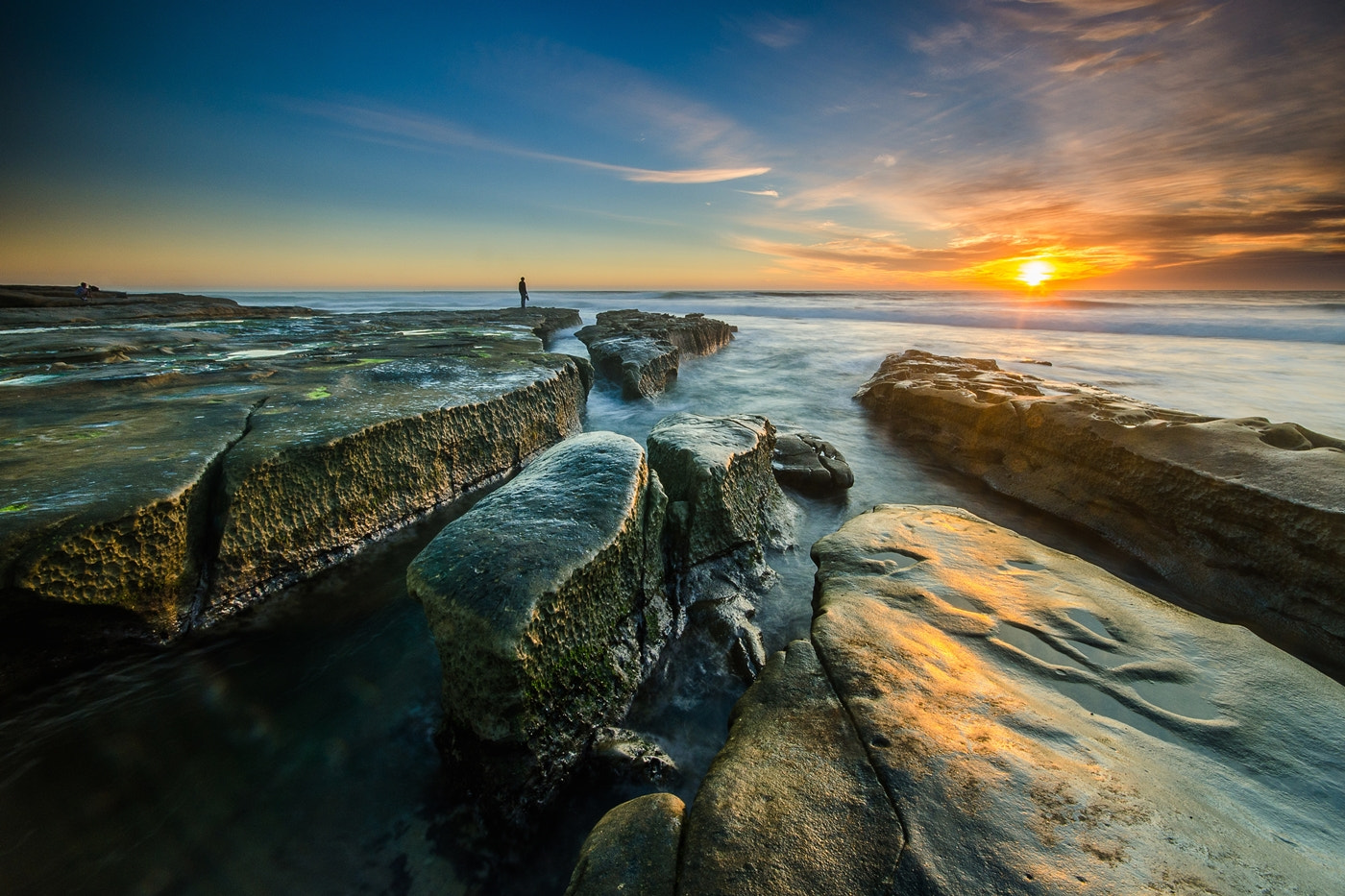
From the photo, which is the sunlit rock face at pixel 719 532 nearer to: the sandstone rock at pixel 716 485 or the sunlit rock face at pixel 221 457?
the sandstone rock at pixel 716 485

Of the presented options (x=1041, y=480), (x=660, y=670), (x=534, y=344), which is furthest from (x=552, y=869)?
(x=534, y=344)

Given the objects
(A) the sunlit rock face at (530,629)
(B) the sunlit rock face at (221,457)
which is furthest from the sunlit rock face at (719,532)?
(B) the sunlit rock face at (221,457)

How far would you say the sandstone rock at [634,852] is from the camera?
1509 mm

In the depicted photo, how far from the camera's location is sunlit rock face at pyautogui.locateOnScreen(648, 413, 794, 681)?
3.55 meters

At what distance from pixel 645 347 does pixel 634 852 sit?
1075 centimetres

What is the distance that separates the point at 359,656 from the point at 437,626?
1.53 meters

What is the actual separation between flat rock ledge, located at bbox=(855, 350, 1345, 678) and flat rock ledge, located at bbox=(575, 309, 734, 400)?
243 inches

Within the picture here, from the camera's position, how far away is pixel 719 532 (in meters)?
4.03

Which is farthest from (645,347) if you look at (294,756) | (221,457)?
(294,756)

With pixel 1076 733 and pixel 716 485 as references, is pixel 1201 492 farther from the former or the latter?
pixel 716 485

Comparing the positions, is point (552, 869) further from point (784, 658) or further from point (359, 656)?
point (359, 656)

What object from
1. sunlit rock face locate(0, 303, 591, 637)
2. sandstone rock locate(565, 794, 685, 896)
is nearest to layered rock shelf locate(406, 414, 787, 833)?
sandstone rock locate(565, 794, 685, 896)

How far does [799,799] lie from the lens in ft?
5.56

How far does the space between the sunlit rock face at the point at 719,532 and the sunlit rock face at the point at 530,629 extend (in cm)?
72
